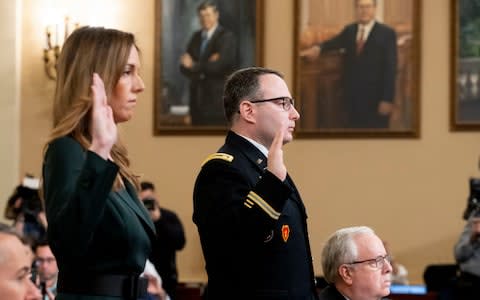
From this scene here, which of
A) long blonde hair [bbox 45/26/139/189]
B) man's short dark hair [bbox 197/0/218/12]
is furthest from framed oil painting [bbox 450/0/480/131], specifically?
long blonde hair [bbox 45/26/139/189]

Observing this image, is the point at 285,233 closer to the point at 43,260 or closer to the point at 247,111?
the point at 247,111

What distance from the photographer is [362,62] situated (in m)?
9.50

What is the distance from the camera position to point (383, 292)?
4.24 metres

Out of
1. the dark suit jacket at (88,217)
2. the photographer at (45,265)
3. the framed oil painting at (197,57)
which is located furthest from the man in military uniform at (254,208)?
the framed oil painting at (197,57)

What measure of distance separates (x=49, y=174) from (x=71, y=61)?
33 cm

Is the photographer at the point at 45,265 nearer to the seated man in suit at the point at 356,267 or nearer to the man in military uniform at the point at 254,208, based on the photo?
the seated man in suit at the point at 356,267

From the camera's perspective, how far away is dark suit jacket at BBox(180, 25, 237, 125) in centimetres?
973

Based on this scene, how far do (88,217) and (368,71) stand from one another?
277 inches

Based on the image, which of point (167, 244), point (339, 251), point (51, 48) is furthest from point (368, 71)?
point (339, 251)

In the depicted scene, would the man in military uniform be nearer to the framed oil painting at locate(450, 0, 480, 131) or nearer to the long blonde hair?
the long blonde hair

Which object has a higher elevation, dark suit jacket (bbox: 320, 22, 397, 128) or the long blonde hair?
dark suit jacket (bbox: 320, 22, 397, 128)

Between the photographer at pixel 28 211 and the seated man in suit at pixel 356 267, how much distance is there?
2314mm

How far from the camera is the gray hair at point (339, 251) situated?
4.25 m

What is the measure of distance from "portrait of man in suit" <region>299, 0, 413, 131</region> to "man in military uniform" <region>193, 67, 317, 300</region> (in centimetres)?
586
